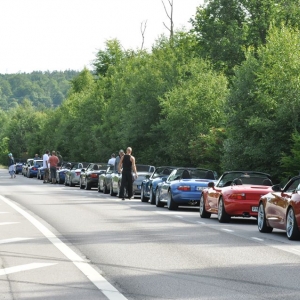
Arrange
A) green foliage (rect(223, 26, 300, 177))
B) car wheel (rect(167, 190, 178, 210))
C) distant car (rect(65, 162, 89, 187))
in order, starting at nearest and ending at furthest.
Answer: car wheel (rect(167, 190, 178, 210)) → green foliage (rect(223, 26, 300, 177)) → distant car (rect(65, 162, 89, 187))

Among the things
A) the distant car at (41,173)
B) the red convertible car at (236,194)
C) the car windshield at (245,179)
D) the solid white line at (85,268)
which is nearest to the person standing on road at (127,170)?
the red convertible car at (236,194)

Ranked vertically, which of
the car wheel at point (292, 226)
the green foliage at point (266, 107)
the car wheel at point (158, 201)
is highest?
the green foliage at point (266, 107)

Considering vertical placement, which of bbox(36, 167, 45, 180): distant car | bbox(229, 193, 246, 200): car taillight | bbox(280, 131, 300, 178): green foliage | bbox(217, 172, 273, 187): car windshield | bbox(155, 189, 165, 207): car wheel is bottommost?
bbox(36, 167, 45, 180): distant car

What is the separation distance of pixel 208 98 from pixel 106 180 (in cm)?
1016

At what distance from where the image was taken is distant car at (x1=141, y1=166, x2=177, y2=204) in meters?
29.9

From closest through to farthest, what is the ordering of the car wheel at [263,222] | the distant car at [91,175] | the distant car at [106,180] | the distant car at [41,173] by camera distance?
the car wheel at [263,222]
the distant car at [106,180]
the distant car at [91,175]
the distant car at [41,173]

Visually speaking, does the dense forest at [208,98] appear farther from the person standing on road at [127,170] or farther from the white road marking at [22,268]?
the white road marking at [22,268]

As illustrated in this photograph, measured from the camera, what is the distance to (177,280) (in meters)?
10.7

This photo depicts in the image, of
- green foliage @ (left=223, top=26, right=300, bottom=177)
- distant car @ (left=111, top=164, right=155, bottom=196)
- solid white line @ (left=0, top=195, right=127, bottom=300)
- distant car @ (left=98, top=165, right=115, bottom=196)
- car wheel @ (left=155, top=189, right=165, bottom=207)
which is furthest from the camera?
distant car @ (left=98, top=165, right=115, bottom=196)

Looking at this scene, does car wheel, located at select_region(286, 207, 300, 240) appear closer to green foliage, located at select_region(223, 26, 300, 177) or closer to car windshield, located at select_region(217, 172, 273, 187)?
car windshield, located at select_region(217, 172, 273, 187)

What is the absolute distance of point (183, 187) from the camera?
87.1 ft

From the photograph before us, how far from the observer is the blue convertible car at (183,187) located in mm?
26469

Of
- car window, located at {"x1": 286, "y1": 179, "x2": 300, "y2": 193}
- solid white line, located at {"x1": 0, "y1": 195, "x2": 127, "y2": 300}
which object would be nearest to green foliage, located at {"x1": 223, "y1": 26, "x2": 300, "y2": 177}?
car window, located at {"x1": 286, "y1": 179, "x2": 300, "y2": 193}

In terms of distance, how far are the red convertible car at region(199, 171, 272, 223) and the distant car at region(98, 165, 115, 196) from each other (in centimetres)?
1603
